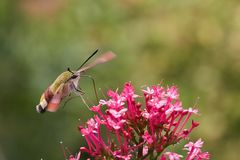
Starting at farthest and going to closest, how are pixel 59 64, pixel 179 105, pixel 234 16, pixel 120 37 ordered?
pixel 234 16 → pixel 120 37 → pixel 59 64 → pixel 179 105

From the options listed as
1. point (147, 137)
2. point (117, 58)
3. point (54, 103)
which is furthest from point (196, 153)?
point (117, 58)

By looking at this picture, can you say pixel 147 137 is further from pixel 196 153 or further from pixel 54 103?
pixel 54 103

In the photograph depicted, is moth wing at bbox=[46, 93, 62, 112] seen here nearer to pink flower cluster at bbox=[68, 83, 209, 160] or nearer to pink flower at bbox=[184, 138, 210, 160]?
pink flower cluster at bbox=[68, 83, 209, 160]

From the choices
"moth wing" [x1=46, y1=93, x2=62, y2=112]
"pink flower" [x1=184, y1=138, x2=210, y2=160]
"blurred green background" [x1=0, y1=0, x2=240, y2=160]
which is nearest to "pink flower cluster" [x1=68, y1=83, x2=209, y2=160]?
"pink flower" [x1=184, y1=138, x2=210, y2=160]

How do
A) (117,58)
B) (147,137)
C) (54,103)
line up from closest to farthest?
1. (147,137)
2. (54,103)
3. (117,58)

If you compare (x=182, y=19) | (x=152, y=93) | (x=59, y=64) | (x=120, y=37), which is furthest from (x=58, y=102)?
(x=182, y=19)

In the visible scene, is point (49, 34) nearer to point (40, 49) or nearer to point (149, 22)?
point (40, 49)
